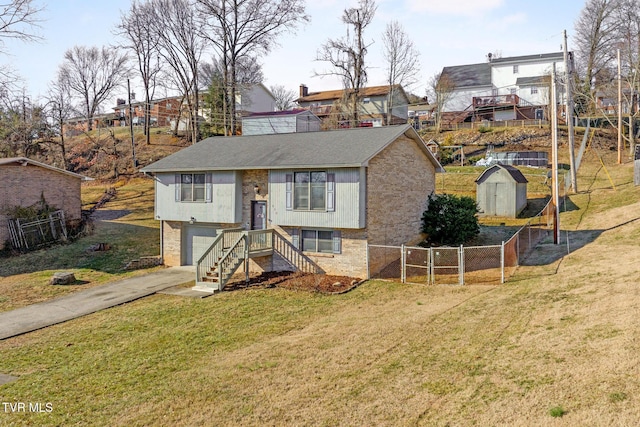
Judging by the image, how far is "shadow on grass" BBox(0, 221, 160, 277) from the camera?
23.2 metres

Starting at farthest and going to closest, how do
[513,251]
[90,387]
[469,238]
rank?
→ [469,238]
[513,251]
[90,387]

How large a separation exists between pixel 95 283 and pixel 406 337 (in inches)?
598

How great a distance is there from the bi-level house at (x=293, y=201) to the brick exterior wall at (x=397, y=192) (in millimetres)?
47

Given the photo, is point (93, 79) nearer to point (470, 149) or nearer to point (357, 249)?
point (470, 149)

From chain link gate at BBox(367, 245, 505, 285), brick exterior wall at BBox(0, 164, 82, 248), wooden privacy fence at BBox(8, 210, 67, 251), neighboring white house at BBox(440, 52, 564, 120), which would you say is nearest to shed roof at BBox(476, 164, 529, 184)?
chain link gate at BBox(367, 245, 505, 285)

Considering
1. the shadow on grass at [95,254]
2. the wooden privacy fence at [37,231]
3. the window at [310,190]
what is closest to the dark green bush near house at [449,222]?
the window at [310,190]

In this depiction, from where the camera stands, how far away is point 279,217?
20078 millimetres

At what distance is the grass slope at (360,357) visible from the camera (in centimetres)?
772

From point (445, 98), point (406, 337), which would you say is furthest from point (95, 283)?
point (445, 98)

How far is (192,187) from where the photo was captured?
22359 millimetres

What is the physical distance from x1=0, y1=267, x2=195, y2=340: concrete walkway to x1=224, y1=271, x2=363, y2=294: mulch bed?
10.3 ft

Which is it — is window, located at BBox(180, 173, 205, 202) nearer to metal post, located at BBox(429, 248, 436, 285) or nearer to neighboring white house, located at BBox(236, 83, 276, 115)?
metal post, located at BBox(429, 248, 436, 285)

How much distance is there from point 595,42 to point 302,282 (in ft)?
187

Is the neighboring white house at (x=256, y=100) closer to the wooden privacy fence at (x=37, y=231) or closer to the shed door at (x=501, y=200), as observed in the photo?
the wooden privacy fence at (x=37, y=231)
